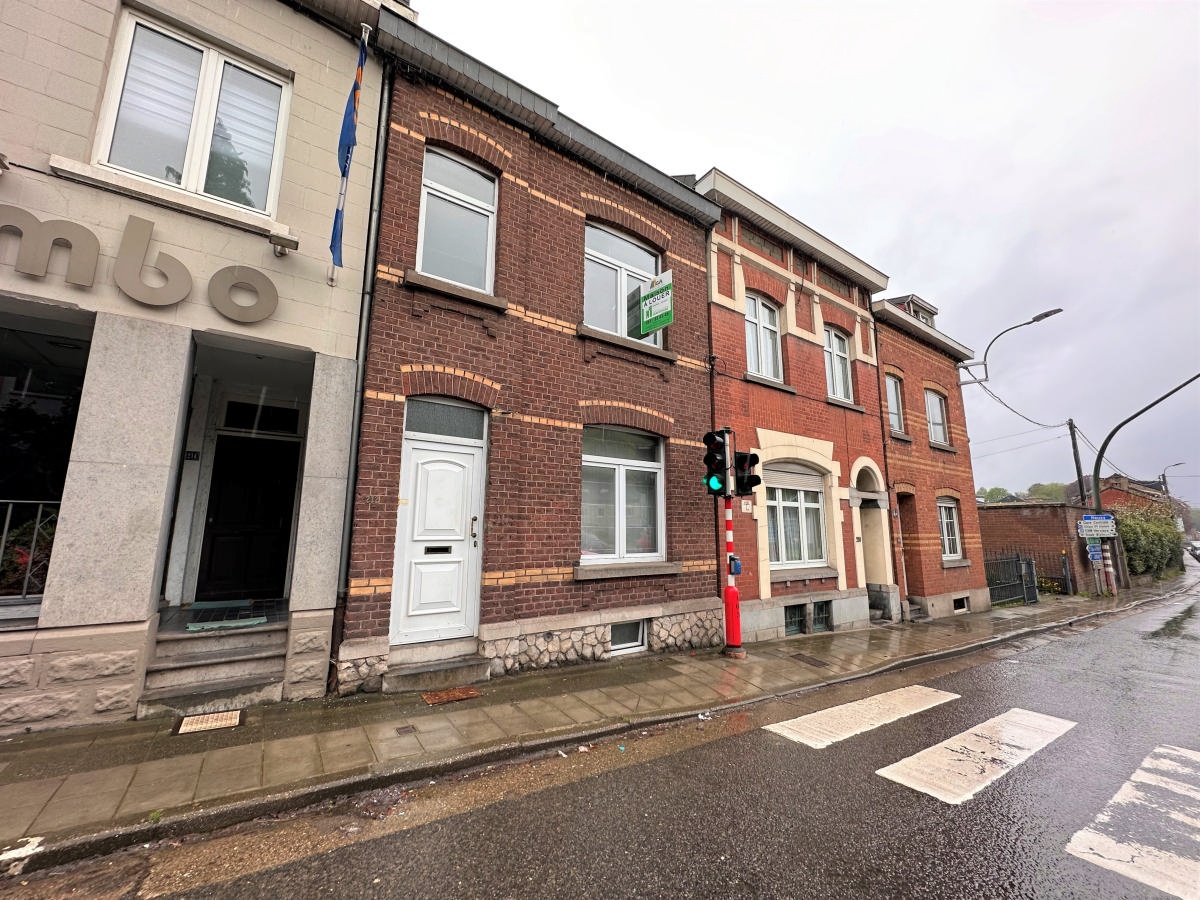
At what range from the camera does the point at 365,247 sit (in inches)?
227

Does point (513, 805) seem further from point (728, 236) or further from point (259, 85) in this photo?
point (728, 236)

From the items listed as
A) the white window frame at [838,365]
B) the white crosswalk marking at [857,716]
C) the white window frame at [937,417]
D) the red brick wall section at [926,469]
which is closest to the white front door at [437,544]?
the white crosswalk marking at [857,716]

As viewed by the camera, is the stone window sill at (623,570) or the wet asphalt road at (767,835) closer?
the wet asphalt road at (767,835)

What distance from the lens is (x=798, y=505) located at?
33.5ft

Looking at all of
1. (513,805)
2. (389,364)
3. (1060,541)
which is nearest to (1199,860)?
(513,805)

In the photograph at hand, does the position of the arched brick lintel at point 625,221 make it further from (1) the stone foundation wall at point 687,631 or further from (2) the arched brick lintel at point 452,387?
(1) the stone foundation wall at point 687,631

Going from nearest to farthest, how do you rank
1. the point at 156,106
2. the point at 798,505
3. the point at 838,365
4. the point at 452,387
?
the point at 156,106 → the point at 452,387 → the point at 798,505 → the point at 838,365

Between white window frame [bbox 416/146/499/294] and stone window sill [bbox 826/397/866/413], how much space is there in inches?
310

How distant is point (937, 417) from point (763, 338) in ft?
26.5

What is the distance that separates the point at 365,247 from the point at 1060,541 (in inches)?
935

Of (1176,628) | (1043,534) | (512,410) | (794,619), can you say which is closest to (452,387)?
(512,410)

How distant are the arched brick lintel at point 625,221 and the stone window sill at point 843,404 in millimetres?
5129

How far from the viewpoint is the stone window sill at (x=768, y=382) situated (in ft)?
31.0

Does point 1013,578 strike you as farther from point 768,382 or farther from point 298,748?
point 298,748
